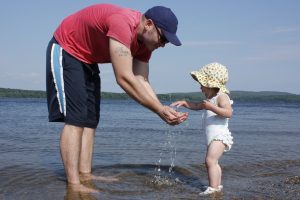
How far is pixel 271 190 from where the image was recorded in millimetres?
4930

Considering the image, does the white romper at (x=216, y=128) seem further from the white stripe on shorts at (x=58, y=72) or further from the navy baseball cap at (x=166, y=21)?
the white stripe on shorts at (x=58, y=72)

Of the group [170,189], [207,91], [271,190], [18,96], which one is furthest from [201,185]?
[18,96]

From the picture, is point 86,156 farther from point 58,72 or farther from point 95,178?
point 58,72

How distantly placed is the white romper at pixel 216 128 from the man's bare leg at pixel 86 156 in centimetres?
132

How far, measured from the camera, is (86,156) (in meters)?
5.30

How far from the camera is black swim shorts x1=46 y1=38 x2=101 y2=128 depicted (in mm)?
4508

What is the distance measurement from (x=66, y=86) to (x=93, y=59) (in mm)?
410

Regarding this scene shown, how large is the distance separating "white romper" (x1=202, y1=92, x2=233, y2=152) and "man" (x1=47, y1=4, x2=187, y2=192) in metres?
0.72

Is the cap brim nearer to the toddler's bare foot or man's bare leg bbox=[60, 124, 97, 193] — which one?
man's bare leg bbox=[60, 124, 97, 193]

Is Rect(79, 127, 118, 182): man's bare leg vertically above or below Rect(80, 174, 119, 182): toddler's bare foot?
above

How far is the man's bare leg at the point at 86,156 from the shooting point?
5.20 m

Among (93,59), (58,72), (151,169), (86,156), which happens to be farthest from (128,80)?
(151,169)

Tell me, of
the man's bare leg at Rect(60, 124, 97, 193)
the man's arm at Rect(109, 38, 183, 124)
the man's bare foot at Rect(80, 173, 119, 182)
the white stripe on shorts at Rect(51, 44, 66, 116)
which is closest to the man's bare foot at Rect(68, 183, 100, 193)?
the man's bare leg at Rect(60, 124, 97, 193)

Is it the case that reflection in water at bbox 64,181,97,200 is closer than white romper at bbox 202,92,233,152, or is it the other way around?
reflection in water at bbox 64,181,97,200
